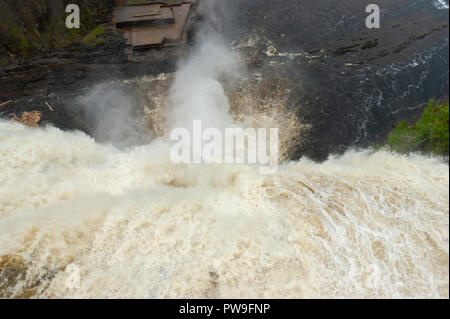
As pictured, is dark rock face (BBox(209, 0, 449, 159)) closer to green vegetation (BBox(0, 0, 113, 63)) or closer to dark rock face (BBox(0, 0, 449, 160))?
dark rock face (BBox(0, 0, 449, 160))

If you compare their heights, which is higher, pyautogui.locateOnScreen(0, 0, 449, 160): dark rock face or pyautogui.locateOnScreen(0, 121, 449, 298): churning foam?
pyautogui.locateOnScreen(0, 0, 449, 160): dark rock face

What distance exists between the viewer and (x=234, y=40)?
12.4 meters

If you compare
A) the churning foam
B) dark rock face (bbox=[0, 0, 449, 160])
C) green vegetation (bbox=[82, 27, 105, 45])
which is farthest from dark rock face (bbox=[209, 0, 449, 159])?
green vegetation (bbox=[82, 27, 105, 45])

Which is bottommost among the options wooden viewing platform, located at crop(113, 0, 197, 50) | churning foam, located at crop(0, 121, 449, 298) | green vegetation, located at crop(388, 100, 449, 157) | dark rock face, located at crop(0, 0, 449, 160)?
churning foam, located at crop(0, 121, 449, 298)

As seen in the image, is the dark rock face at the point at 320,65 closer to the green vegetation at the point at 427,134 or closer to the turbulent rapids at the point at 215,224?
the green vegetation at the point at 427,134

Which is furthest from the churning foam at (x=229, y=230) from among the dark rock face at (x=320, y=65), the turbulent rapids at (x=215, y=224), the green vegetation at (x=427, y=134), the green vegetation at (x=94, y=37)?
the green vegetation at (x=94, y=37)

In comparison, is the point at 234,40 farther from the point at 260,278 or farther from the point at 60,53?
the point at 260,278

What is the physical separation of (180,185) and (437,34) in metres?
10.8

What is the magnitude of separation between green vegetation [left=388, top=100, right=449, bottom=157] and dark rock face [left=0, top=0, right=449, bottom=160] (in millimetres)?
423

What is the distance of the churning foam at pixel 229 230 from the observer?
5.72 m

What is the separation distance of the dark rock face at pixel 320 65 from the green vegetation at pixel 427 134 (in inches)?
16.7

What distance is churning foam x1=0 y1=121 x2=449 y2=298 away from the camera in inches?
225

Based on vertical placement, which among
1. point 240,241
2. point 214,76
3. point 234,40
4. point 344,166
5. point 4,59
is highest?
point 234,40

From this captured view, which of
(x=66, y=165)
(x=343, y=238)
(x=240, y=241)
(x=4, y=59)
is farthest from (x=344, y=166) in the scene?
(x=4, y=59)
